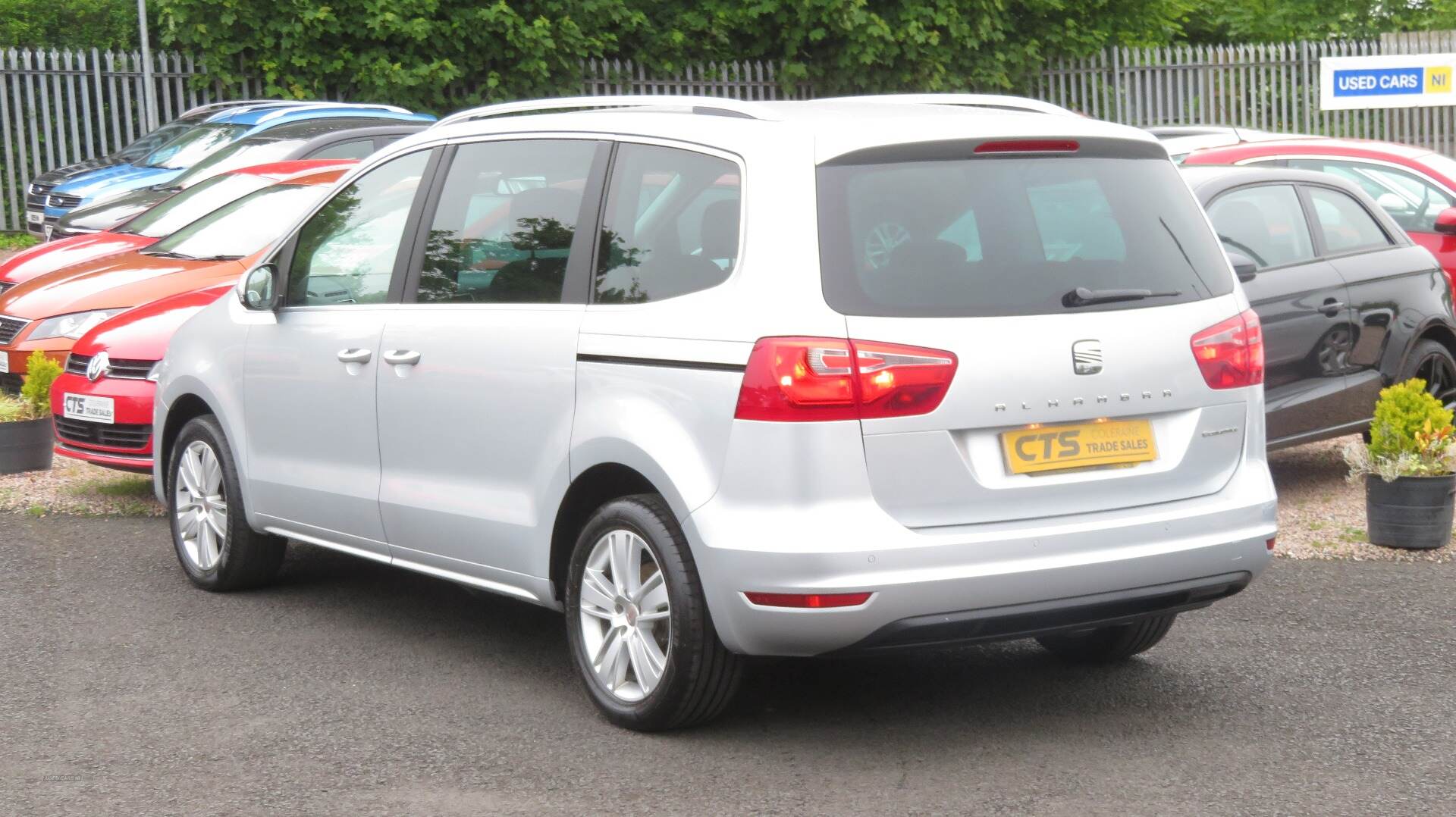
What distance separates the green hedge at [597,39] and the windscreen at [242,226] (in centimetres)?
1147

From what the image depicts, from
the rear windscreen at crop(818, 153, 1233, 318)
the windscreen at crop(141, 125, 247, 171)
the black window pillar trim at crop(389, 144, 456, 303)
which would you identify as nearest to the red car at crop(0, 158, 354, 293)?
the windscreen at crop(141, 125, 247, 171)

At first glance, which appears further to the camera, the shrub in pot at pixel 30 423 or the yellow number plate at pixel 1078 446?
the shrub in pot at pixel 30 423

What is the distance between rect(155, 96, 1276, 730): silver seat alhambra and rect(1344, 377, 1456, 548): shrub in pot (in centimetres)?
247

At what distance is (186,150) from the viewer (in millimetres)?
16641

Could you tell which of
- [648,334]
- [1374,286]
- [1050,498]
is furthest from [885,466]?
[1374,286]

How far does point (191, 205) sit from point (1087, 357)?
29.8ft

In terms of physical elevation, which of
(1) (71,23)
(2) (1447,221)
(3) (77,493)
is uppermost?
(1) (71,23)

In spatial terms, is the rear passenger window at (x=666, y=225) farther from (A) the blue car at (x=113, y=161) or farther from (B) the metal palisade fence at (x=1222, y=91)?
(B) the metal palisade fence at (x=1222, y=91)

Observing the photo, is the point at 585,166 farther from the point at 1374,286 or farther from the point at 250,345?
the point at 1374,286

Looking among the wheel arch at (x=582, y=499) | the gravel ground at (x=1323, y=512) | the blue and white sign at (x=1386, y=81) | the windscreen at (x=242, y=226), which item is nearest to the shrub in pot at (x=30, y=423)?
the windscreen at (x=242, y=226)

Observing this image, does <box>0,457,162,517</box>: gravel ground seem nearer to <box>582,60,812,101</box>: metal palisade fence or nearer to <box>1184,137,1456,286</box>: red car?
<box>1184,137,1456,286</box>: red car

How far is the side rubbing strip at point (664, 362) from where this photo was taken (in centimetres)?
447

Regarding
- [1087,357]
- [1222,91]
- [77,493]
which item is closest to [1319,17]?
[1222,91]

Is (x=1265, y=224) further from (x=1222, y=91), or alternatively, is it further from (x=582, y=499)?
(x=1222, y=91)
